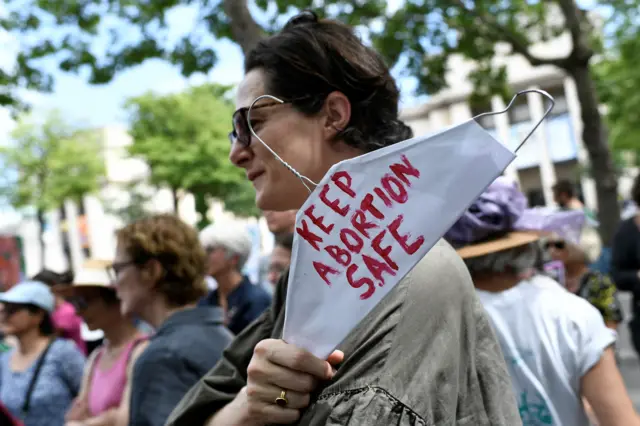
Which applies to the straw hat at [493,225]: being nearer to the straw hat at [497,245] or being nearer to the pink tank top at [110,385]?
the straw hat at [497,245]

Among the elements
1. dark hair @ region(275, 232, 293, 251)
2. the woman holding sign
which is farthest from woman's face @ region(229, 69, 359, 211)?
dark hair @ region(275, 232, 293, 251)

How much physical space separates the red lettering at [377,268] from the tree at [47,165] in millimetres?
37569

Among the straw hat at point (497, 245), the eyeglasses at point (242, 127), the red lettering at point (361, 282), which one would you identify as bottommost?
the straw hat at point (497, 245)

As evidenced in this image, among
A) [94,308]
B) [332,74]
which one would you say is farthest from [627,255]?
[332,74]

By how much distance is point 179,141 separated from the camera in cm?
3634

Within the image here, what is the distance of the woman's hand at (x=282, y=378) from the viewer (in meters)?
1.00

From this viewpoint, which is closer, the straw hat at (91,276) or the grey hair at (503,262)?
the grey hair at (503,262)

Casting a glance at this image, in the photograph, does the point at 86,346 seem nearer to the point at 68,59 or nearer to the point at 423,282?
the point at 68,59

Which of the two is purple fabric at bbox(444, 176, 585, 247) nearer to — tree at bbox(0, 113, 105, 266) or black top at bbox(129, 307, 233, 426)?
black top at bbox(129, 307, 233, 426)

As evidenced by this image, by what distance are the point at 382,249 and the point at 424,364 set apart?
19 cm

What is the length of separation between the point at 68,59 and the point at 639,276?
6.85 meters

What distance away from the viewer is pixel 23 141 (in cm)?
3662

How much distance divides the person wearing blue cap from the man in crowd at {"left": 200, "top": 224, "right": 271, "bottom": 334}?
42.9 inches

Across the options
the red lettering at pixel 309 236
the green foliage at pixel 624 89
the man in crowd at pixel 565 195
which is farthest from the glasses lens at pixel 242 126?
the green foliage at pixel 624 89
